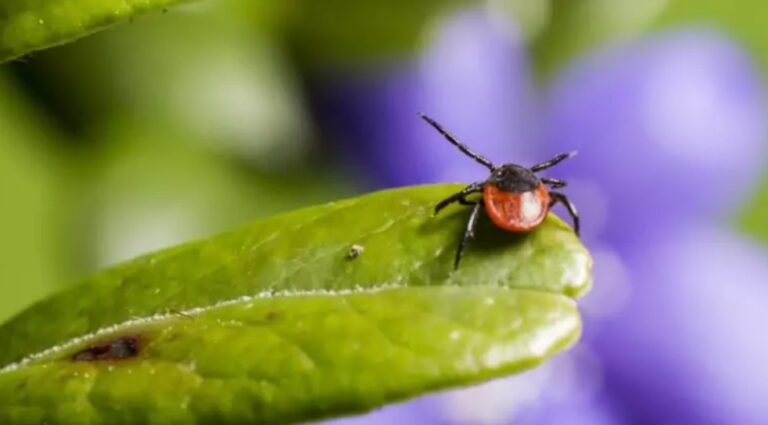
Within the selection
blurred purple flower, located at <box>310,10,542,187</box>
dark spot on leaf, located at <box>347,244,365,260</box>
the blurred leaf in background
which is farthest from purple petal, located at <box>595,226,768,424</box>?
dark spot on leaf, located at <box>347,244,365,260</box>

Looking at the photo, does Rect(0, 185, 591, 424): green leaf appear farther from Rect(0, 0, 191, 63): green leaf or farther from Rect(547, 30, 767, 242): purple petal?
Rect(547, 30, 767, 242): purple petal

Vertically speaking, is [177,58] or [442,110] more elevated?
[177,58]

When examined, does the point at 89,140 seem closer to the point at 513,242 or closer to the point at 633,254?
the point at 633,254

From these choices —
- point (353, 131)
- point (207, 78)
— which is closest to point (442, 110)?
point (353, 131)

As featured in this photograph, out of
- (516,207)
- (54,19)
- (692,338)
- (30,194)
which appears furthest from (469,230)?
(30,194)

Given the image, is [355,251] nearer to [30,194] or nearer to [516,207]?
[516,207]

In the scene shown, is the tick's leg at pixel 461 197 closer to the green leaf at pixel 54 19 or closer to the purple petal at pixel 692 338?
the green leaf at pixel 54 19
